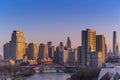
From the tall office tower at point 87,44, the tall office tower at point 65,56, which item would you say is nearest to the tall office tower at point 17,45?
the tall office tower at point 65,56

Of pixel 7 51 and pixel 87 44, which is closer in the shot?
pixel 87 44

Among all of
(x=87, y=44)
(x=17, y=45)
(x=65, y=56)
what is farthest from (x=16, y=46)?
(x=87, y=44)

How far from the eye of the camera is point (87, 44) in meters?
72.9

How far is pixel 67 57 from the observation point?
92.4 metres

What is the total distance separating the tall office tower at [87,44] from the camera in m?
70.6

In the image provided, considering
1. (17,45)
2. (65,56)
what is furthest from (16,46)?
(65,56)

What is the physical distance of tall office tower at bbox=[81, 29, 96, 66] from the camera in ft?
232

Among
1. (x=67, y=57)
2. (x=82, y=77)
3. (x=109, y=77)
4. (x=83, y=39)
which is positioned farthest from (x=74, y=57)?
(x=109, y=77)

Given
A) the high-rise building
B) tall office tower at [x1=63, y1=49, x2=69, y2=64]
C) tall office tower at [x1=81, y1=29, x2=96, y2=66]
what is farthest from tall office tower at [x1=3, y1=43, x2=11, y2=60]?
tall office tower at [x1=81, y1=29, x2=96, y2=66]

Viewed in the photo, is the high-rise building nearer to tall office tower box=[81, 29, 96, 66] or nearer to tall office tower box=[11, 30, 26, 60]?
tall office tower box=[11, 30, 26, 60]

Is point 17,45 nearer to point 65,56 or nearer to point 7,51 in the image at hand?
point 7,51

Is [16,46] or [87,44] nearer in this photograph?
[87,44]

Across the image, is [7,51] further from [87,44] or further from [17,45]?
[87,44]

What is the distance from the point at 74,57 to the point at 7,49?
17.0 metres
